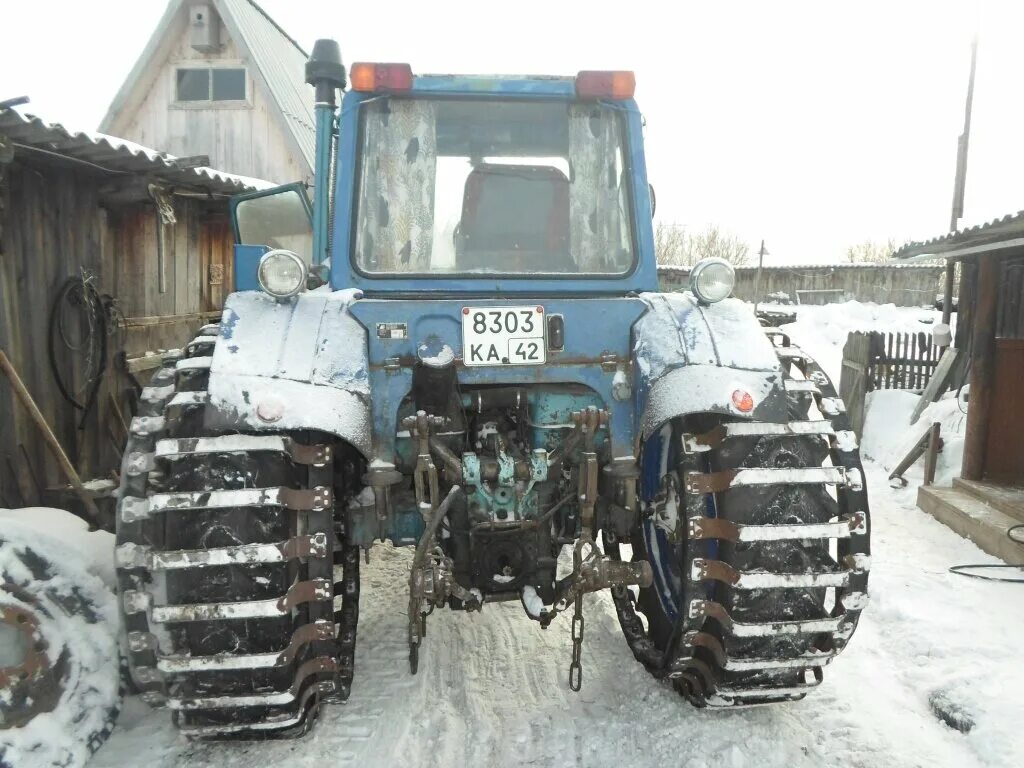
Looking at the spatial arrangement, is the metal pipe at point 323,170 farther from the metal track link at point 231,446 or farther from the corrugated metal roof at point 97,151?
the corrugated metal roof at point 97,151

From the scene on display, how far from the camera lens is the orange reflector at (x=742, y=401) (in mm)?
2707

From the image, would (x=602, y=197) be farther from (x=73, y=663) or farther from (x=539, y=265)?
(x=73, y=663)

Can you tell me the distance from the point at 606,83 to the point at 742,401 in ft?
5.35

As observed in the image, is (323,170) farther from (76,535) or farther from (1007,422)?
(1007,422)

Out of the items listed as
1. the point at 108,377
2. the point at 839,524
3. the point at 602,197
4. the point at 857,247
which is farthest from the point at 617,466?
the point at 857,247

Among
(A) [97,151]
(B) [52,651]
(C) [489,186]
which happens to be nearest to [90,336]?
(A) [97,151]

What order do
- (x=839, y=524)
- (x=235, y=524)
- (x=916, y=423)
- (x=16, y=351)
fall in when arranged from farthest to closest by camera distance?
(x=916, y=423), (x=16, y=351), (x=839, y=524), (x=235, y=524)

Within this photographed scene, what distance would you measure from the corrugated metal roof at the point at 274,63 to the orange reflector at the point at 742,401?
12283 millimetres

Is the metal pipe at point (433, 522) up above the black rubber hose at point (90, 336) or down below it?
below

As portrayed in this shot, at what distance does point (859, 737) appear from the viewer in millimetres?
3094

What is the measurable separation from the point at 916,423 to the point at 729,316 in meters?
6.87

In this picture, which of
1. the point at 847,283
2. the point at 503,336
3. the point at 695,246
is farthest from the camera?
the point at 695,246

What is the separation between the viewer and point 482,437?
123 inches

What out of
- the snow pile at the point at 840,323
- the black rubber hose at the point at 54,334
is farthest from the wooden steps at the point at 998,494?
the snow pile at the point at 840,323
